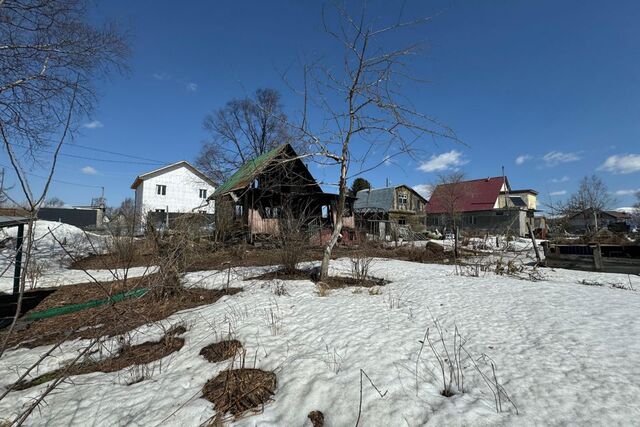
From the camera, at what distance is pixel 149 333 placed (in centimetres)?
507

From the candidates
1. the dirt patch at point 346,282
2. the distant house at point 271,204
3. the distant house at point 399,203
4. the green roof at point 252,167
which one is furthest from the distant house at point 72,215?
the dirt patch at point 346,282

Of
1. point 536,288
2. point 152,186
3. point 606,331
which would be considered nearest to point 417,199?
point 152,186

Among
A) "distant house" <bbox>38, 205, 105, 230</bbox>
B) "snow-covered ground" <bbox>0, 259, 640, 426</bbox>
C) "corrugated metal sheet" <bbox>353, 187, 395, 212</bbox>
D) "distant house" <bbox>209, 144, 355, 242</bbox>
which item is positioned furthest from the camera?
"corrugated metal sheet" <bbox>353, 187, 395, 212</bbox>

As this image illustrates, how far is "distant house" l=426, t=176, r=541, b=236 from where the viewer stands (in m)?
40.2

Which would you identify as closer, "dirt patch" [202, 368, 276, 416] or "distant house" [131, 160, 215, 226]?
"dirt patch" [202, 368, 276, 416]

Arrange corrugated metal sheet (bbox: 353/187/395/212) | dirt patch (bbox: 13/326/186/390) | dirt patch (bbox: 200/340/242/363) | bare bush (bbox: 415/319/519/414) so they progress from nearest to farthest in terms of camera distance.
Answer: bare bush (bbox: 415/319/519/414) < dirt patch (bbox: 13/326/186/390) < dirt patch (bbox: 200/340/242/363) < corrugated metal sheet (bbox: 353/187/395/212)

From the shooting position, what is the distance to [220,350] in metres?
4.13

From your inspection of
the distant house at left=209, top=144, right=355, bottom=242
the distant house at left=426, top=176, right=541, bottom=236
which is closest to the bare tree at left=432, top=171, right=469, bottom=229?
the distant house at left=426, top=176, right=541, bottom=236

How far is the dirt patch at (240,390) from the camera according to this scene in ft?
9.65

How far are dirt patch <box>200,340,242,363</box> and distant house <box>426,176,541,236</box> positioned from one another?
38.5 metres

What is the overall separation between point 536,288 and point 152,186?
42.4 m

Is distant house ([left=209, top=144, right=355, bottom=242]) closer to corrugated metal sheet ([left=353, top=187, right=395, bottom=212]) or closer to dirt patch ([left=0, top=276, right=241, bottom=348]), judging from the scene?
dirt patch ([left=0, top=276, right=241, bottom=348])

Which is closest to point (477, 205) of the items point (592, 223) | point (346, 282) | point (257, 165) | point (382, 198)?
point (382, 198)

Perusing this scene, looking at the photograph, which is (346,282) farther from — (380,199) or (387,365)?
(380,199)
